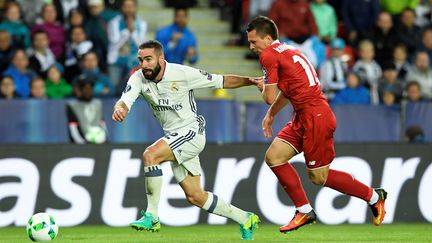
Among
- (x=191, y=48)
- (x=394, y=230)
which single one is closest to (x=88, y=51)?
(x=191, y=48)

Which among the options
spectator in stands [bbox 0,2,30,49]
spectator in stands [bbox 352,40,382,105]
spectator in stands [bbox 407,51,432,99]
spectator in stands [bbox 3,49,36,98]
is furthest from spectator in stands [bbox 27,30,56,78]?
spectator in stands [bbox 407,51,432,99]

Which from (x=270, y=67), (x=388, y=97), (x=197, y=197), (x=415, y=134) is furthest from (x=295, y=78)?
(x=388, y=97)

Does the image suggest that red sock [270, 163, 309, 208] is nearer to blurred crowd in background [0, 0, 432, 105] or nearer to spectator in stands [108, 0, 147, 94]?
blurred crowd in background [0, 0, 432, 105]

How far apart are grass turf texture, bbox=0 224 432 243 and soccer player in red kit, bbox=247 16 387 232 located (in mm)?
592

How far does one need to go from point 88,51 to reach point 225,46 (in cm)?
316

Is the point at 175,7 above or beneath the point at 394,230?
above

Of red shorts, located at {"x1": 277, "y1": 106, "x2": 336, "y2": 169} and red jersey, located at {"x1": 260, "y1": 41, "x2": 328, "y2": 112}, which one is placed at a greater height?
red jersey, located at {"x1": 260, "y1": 41, "x2": 328, "y2": 112}

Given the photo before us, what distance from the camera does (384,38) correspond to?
20250mm

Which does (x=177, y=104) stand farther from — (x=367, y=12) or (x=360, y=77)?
(x=367, y=12)

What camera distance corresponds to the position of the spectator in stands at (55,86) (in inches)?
696

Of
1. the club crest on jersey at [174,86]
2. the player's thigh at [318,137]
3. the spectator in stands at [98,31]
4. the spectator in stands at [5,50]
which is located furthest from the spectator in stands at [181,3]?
the player's thigh at [318,137]

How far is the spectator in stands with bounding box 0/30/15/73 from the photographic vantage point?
18.0m

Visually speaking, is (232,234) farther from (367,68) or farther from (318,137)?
(367,68)

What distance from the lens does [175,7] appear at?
20219mm
